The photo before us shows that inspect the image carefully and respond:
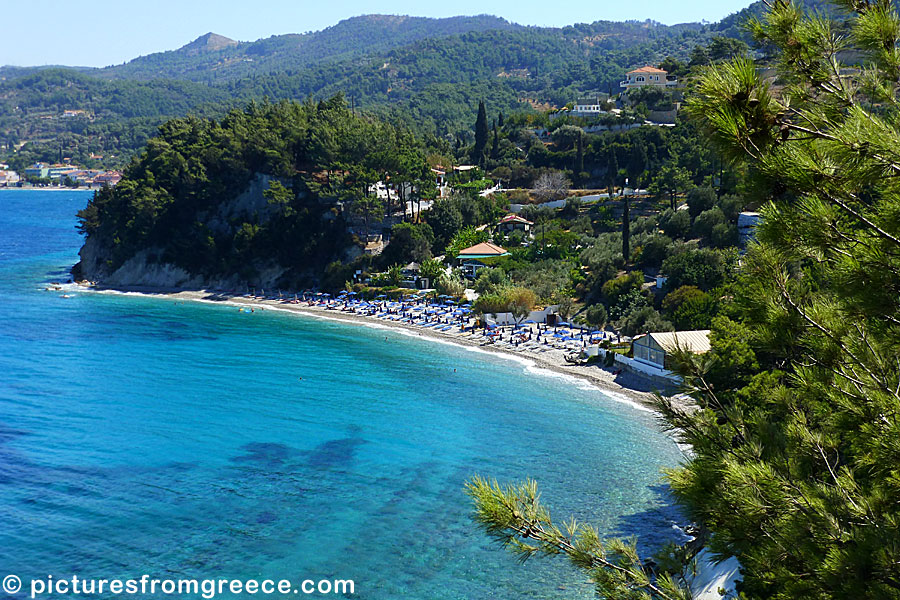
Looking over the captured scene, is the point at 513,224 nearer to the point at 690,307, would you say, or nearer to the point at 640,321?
the point at 640,321

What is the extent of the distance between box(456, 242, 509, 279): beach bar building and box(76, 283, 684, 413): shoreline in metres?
9.26

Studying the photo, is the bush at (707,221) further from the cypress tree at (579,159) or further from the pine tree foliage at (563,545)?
the pine tree foliage at (563,545)

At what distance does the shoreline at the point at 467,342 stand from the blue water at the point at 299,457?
→ 1187 mm

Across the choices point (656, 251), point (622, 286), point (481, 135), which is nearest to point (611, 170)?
point (656, 251)

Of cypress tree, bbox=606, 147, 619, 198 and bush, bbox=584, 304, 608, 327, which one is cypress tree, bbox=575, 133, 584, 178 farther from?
bush, bbox=584, 304, 608, 327

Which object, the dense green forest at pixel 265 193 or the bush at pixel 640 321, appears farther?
the dense green forest at pixel 265 193

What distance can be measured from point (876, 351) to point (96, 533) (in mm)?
23849

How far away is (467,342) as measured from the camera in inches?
1877

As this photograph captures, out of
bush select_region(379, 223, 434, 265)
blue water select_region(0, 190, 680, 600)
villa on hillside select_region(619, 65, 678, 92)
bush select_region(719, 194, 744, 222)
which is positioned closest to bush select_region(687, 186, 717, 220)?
bush select_region(719, 194, 744, 222)

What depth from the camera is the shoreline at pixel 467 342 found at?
36.9 meters

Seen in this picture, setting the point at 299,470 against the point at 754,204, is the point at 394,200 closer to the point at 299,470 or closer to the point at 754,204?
the point at 299,470

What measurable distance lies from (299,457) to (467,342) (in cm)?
1941

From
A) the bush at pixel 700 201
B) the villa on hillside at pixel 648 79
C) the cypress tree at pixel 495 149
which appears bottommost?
the bush at pixel 700 201

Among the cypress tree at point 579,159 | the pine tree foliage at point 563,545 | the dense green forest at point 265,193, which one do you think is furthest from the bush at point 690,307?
the cypress tree at point 579,159
